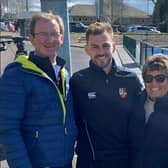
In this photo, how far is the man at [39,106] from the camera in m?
2.71

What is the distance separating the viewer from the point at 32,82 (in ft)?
8.98

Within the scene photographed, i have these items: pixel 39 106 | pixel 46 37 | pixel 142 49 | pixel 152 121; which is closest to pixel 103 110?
pixel 152 121

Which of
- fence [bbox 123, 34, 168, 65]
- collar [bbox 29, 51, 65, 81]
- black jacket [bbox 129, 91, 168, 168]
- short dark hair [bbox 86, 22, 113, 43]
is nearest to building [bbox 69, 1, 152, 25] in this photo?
fence [bbox 123, 34, 168, 65]

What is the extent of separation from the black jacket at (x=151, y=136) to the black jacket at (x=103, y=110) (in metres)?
0.09

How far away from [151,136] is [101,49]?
695mm

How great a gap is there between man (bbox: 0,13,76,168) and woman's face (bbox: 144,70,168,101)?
0.57m

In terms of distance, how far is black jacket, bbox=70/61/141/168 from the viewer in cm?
305

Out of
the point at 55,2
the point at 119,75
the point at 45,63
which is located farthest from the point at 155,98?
the point at 55,2

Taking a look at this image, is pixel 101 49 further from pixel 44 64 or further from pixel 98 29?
pixel 44 64

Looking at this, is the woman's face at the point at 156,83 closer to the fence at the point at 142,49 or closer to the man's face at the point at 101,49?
the man's face at the point at 101,49

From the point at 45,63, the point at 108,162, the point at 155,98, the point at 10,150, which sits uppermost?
the point at 45,63

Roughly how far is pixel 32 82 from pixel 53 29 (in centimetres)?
40

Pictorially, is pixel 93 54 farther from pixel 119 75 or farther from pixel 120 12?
pixel 120 12

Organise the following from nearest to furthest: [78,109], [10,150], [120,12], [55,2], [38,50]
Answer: [10,150] < [38,50] < [78,109] < [55,2] < [120,12]
